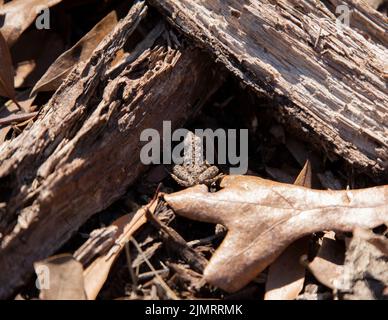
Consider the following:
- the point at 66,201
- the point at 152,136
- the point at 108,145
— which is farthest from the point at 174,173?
the point at 66,201

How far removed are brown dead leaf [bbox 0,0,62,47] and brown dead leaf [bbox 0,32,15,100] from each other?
0.13 m

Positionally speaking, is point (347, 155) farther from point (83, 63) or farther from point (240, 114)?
point (83, 63)

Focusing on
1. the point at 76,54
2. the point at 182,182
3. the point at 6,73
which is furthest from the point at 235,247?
the point at 6,73

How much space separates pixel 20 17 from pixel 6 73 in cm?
38

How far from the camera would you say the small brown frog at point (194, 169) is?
278cm

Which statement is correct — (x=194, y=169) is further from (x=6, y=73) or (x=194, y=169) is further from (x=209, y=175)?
(x=6, y=73)

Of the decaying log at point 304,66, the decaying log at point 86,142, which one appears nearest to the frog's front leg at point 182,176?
the decaying log at point 86,142

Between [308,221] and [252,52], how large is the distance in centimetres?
94

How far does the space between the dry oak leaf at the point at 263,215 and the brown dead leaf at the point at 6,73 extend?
1192 mm
